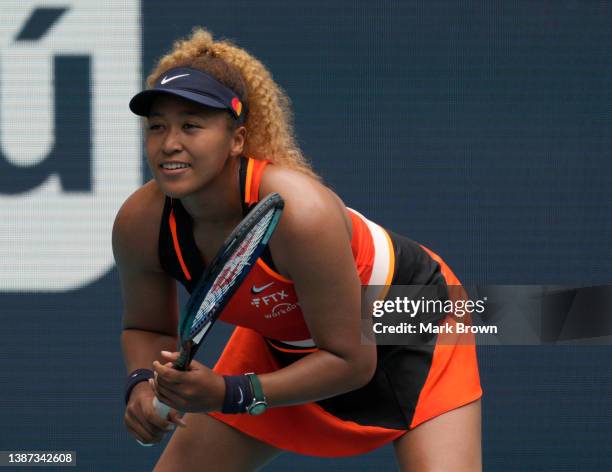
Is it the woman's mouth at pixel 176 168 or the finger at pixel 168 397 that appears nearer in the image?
the finger at pixel 168 397

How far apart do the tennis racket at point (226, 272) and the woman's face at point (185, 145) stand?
0.79ft

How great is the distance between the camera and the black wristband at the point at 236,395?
2.62 m

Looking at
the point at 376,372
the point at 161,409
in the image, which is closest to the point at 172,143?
the point at 161,409

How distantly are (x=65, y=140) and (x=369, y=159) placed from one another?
3.04 feet

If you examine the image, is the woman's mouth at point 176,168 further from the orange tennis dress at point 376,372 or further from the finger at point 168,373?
the finger at point 168,373

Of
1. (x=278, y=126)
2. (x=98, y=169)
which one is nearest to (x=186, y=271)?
(x=278, y=126)

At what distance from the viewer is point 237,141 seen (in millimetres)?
2723

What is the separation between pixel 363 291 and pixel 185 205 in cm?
47

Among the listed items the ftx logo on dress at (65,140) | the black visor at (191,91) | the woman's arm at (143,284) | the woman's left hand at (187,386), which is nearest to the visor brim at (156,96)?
the black visor at (191,91)

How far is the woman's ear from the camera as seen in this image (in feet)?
8.87

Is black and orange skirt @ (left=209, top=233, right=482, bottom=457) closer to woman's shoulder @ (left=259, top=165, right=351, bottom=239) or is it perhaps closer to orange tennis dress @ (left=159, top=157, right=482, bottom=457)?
orange tennis dress @ (left=159, top=157, right=482, bottom=457)

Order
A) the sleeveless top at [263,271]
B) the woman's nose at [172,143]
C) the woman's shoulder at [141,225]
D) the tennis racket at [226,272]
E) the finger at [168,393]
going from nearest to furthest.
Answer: the tennis racket at [226,272]
the finger at [168,393]
the woman's nose at [172,143]
the sleeveless top at [263,271]
the woman's shoulder at [141,225]

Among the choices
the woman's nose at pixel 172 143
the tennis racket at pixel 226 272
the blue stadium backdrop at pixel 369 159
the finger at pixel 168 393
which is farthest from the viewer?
the blue stadium backdrop at pixel 369 159

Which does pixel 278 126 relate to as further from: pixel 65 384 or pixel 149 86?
pixel 65 384
